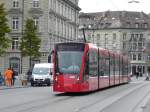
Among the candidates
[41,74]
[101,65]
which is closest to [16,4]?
[41,74]

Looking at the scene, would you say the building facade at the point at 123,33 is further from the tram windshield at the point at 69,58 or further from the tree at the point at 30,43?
the tram windshield at the point at 69,58

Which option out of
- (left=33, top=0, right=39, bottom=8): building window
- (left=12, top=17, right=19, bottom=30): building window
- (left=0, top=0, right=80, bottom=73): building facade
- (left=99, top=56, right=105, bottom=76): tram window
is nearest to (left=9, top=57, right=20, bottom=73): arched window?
(left=0, top=0, right=80, bottom=73): building facade

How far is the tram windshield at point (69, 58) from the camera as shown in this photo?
32.1 meters

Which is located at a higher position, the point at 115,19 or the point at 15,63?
the point at 115,19

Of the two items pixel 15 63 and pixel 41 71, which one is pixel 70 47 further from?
pixel 15 63

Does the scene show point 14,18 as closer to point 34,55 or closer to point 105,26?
point 34,55

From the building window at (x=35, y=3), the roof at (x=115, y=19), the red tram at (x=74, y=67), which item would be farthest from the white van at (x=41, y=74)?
the roof at (x=115, y=19)

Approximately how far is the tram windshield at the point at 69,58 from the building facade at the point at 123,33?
117435mm

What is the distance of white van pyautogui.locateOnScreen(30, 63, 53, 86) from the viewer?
173 feet

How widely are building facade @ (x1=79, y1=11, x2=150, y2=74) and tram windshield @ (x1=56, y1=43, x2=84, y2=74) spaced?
117435mm

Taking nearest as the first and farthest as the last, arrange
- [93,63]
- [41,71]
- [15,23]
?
1. [93,63]
2. [41,71]
3. [15,23]

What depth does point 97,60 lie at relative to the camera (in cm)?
3697

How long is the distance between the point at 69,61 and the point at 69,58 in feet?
0.64

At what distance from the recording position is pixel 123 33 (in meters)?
153
